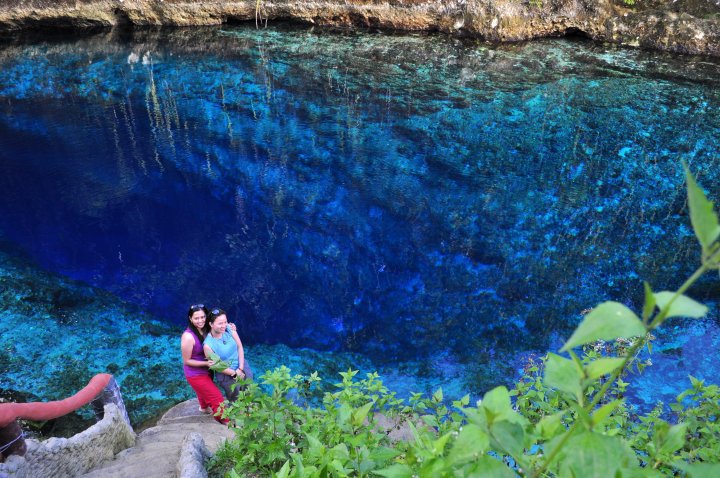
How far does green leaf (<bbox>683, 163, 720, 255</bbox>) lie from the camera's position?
83 centimetres

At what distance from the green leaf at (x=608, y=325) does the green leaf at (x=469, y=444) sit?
328mm

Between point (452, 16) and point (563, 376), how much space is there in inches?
620

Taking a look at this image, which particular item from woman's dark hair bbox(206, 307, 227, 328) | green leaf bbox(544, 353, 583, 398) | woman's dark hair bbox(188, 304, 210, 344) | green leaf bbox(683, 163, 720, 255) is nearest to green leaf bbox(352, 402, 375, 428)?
green leaf bbox(544, 353, 583, 398)

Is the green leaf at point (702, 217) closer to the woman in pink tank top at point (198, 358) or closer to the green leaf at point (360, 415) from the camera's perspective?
the green leaf at point (360, 415)

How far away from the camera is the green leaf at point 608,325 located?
874 millimetres

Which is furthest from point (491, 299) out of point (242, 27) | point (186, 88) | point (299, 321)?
point (242, 27)

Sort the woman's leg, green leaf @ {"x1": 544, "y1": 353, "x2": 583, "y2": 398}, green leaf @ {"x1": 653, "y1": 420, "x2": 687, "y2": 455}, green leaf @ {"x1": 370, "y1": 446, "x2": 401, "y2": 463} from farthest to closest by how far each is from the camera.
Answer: the woman's leg
green leaf @ {"x1": 370, "y1": 446, "x2": 401, "y2": 463}
green leaf @ {"x1": 653, "y1": 420, "x2": 687, "y2": 455}
green leaf @ {"x1": 544, "y1": 353, "x2": 583, "y2": 398}

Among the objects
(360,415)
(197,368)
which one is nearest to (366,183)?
(197,368)

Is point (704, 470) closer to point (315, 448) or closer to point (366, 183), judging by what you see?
point (315, 448)

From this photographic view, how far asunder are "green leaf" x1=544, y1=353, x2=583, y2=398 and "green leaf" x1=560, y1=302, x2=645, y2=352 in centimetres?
19

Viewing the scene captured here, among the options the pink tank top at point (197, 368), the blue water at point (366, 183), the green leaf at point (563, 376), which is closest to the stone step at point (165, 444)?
the pink tank top at point (197, 368)

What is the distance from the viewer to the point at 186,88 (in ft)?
40.4

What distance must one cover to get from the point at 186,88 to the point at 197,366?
29.6 ft

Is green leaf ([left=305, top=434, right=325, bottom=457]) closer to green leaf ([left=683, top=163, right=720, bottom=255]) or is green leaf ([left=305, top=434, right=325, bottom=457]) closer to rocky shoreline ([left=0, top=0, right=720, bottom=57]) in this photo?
green leaf ([left=683, top=163, right=720, bottom=255])
